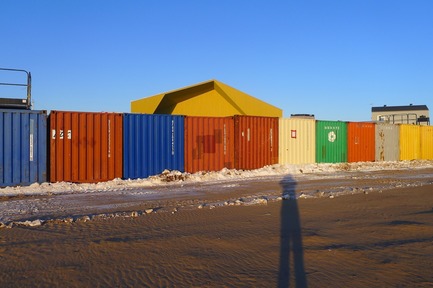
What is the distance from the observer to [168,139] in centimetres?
1812

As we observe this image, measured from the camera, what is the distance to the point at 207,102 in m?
29.6

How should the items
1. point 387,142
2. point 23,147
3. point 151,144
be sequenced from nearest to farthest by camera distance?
point 23,147
point 151,144
point 387,142

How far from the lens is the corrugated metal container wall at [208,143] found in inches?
744

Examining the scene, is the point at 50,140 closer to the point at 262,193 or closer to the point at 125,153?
the point at 125,153

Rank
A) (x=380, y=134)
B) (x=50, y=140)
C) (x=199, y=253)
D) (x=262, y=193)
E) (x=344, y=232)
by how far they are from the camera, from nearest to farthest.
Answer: (x=199, y=253), (x=344, y=232), (x=262, y=193), (x=50, y=140), (x=380, y=134)

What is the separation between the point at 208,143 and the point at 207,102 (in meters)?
10.7

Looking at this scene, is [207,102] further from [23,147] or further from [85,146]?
[23,147]

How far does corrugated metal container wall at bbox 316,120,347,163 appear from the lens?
24.0 m

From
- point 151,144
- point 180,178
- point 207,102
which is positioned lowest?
point 180,178

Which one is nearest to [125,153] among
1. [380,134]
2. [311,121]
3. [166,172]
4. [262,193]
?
[166,172]

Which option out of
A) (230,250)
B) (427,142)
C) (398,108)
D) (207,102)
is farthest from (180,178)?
(398,108)

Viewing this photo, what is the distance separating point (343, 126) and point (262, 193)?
14.0m

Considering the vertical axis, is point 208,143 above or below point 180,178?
above

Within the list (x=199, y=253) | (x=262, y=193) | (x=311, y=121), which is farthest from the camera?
(x=311, y=121)
